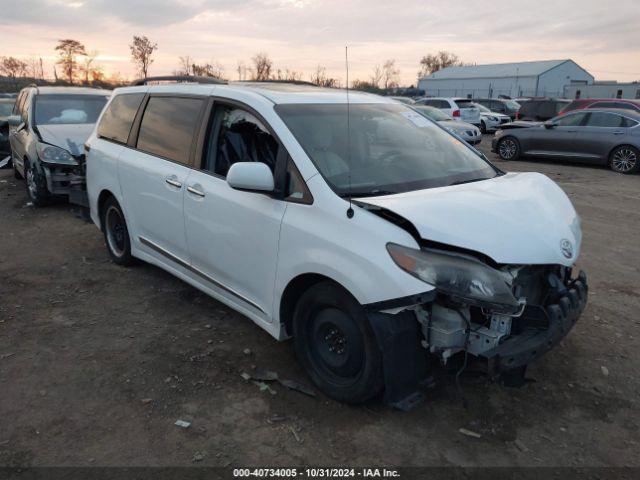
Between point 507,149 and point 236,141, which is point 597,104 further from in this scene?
point 236,141

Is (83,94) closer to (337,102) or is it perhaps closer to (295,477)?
(337,102)

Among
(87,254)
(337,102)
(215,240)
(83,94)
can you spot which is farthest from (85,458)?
(83,94)

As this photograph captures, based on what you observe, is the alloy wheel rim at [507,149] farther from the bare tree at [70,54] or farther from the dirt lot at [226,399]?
the bare tree at [70,54]

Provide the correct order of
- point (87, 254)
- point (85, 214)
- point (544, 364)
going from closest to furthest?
1. point (544, 364)
2. point (87, 254)
3. point (85, 214)

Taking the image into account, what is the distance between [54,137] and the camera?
822 cm

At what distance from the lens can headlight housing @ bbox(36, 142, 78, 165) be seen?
25.8ft

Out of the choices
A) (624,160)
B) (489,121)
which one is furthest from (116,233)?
(489,121)

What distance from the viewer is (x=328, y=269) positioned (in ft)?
9.45

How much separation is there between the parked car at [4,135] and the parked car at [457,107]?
565 inches

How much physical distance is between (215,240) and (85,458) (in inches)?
63.5

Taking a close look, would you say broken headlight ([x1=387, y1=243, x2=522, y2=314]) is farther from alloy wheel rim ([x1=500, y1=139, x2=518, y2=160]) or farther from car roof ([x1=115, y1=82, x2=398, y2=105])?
alloy wheel rim ([x1=500, y1=139, x2=518, y2=160])

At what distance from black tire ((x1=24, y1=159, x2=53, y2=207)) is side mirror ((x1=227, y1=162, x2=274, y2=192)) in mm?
6161

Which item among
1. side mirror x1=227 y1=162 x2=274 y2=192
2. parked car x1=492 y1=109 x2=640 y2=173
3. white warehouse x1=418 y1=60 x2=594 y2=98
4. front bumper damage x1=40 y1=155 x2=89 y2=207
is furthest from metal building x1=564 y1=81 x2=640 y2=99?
side mirror x1=227 y1=162 x2=274 y2=192

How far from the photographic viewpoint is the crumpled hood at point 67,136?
8.09 metres
